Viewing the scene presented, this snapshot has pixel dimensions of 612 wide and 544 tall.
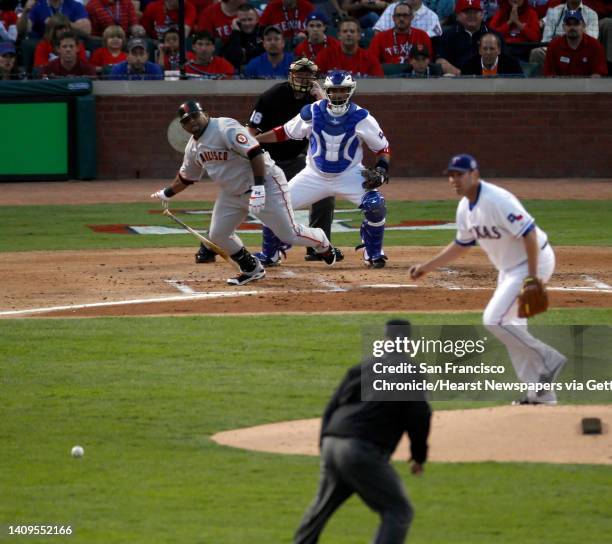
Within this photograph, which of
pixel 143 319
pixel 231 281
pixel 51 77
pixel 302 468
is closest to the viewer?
pixel 302 468

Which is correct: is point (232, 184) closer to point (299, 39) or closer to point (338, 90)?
point (338, 90)

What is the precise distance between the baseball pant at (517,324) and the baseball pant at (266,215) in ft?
15.5

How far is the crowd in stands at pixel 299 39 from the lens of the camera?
2131 centimetres

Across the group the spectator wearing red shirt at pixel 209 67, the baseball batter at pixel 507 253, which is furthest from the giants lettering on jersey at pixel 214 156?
the spectator wearing red shirt at pixel 209 67

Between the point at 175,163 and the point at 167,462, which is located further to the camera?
the point at 175,163

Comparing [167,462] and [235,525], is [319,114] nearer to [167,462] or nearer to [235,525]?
[167,462]

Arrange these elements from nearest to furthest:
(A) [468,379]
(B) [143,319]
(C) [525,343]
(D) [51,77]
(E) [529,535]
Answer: (E) [529,535], (C) [525,343], (A) [468,379], (B) [143,319], (D) [51,77]

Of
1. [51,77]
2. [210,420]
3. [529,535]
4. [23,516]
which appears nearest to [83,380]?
[210,420]

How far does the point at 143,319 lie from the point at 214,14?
35.6 feet

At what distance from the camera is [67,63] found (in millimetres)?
21375

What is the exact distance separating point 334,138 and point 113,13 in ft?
31.1

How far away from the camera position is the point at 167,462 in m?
8.42

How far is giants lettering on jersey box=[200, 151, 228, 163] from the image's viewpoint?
13.2 meters

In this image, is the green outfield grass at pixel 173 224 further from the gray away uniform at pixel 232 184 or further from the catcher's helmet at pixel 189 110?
the catcher's helmet at pixel 189 110
